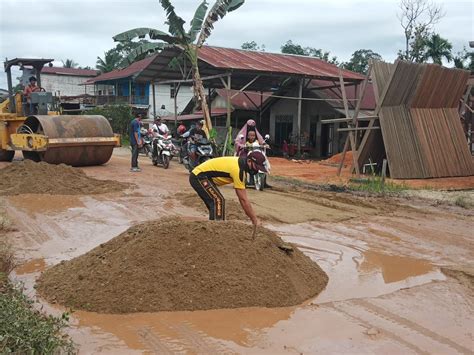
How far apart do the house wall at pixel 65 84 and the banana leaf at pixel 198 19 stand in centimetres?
3391

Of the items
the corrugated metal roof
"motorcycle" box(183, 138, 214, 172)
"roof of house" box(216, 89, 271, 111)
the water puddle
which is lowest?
the water puddle

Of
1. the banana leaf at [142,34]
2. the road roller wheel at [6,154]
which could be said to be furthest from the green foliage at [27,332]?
the banana leaf at [142,34]

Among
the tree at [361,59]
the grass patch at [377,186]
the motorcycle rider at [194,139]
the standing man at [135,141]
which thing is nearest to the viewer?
the grass patch at [377,186]

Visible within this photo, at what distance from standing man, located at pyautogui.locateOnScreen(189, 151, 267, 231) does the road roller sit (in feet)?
28.2

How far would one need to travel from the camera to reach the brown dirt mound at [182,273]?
195 inches

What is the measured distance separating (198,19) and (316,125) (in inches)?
355

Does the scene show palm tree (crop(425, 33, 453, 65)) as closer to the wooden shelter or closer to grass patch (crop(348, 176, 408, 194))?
the wooden shelter

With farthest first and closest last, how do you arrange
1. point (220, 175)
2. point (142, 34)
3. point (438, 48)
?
point (438, 48)
point (142, 34)
point (220, 175)

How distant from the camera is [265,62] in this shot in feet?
74.7

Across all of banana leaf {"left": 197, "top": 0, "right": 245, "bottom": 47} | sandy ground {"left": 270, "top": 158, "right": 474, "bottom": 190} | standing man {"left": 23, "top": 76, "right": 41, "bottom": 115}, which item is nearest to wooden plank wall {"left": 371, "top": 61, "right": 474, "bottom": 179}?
sandy ground {"left": 270, "top": 158, "right": 474, "bottom": 190}

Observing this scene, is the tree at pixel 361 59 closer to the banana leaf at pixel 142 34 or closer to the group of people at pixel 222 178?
the banana leaf at pixel 142 34

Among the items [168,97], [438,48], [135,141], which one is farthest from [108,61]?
[135,141]

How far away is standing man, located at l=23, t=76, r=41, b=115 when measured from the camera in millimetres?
15743

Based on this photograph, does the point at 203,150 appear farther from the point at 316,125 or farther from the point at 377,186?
the point at 316,125
